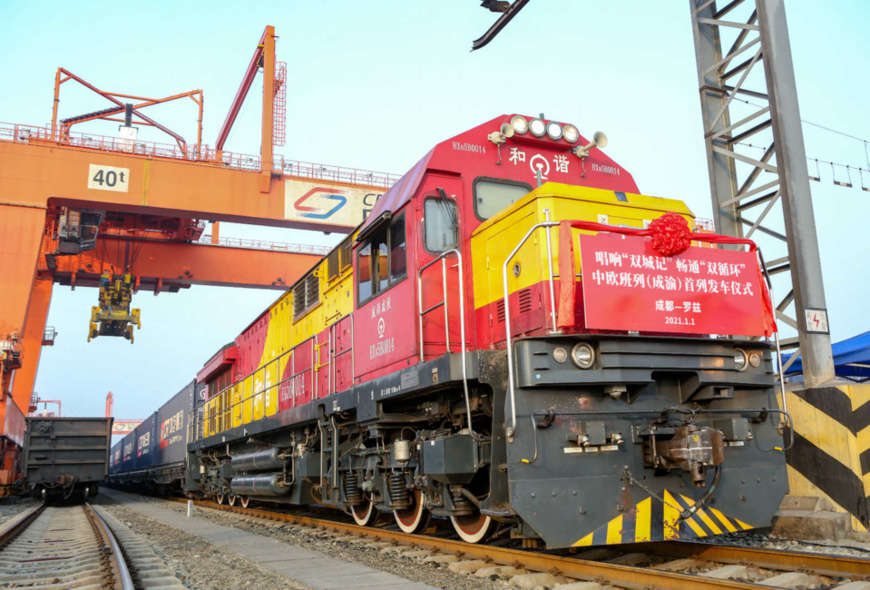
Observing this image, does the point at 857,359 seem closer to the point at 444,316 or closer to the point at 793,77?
the point at 793,77

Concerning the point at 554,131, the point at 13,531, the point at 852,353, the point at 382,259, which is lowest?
the point at 13,531

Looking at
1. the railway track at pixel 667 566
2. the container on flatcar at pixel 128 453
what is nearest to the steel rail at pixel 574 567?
the railway track at pixel 667 566

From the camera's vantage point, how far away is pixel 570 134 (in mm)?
6164

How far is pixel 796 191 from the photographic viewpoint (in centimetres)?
682

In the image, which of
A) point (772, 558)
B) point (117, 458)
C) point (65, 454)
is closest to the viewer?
point (772, 558)

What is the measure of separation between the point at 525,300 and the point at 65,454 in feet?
55.0

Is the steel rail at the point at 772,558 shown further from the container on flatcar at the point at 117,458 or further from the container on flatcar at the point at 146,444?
the container on flatcar at the point at 117,458

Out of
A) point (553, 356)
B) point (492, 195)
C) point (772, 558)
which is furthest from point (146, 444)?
point (772, 558)

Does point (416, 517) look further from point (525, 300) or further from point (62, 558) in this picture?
point (62, 558)

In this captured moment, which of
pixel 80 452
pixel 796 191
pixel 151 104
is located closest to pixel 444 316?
pixel 796 191

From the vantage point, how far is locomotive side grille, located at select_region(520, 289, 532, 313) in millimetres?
4855

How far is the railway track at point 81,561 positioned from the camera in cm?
475

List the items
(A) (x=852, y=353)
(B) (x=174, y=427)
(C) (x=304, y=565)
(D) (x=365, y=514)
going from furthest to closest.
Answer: (B) (x=174, y=427) < (A) (x=852, y=353) < (D) (x=365, y=514) < (C) (x=304, y=565)

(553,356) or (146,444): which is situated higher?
(553,356)
